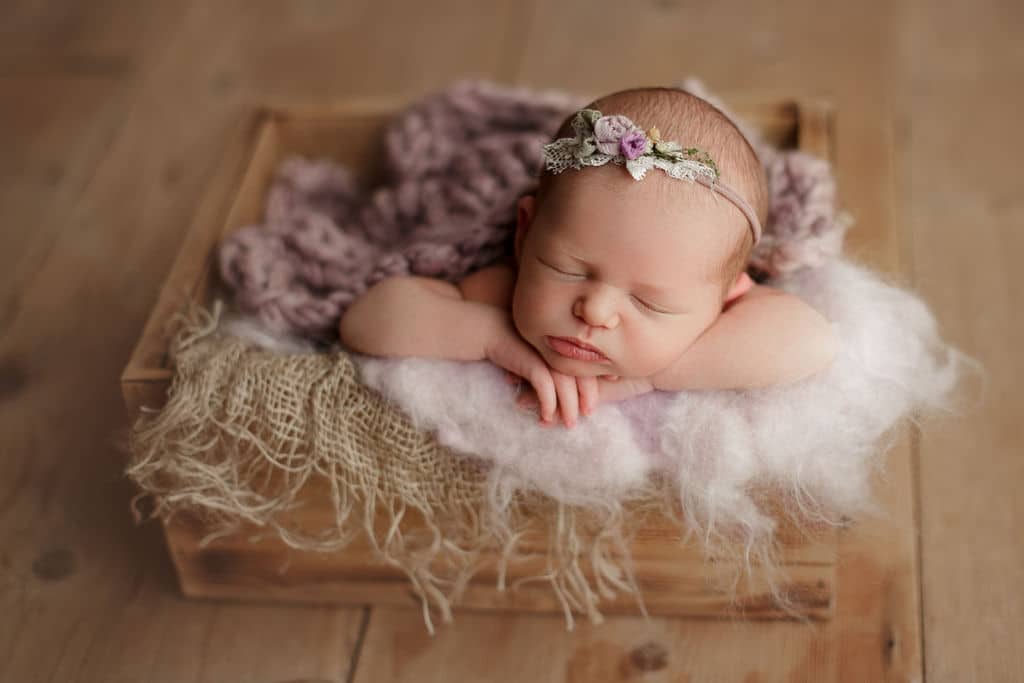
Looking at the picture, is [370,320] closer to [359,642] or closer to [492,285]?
[492,285]

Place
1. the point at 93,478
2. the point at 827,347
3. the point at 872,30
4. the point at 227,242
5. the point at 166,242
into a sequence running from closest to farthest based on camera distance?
the point at 827,347
the point at 227,242
the point at 93,478
the point at 166,242
the point at 872,30

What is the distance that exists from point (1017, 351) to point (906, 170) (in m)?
0.35

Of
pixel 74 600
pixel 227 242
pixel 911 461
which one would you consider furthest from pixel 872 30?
pixel 74 600

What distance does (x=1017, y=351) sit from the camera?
1.27 meters

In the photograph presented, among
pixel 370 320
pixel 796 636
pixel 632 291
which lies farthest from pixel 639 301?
pixel 796 636

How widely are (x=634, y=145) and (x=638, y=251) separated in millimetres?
81

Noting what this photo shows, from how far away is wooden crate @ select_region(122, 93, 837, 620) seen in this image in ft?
3.24

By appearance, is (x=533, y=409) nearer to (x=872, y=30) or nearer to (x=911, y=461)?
(x=911, y=461)

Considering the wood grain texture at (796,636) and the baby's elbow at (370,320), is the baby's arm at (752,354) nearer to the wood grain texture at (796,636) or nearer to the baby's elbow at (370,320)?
the wood grain texture at (796,636)

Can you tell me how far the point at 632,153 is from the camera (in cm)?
84

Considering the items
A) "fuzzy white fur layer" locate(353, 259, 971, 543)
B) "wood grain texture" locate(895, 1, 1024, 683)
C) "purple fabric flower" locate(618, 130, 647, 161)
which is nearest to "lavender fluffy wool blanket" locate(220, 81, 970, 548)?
"fuzzy white fur layer" locate(353, 259, 971, 543)

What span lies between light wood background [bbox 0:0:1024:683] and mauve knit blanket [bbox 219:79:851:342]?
0.13 m

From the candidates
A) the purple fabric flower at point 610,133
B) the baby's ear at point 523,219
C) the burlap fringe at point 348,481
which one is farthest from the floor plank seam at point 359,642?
the purple fabric flower at point 610,133

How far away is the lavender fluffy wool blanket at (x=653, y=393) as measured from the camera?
883 mm
